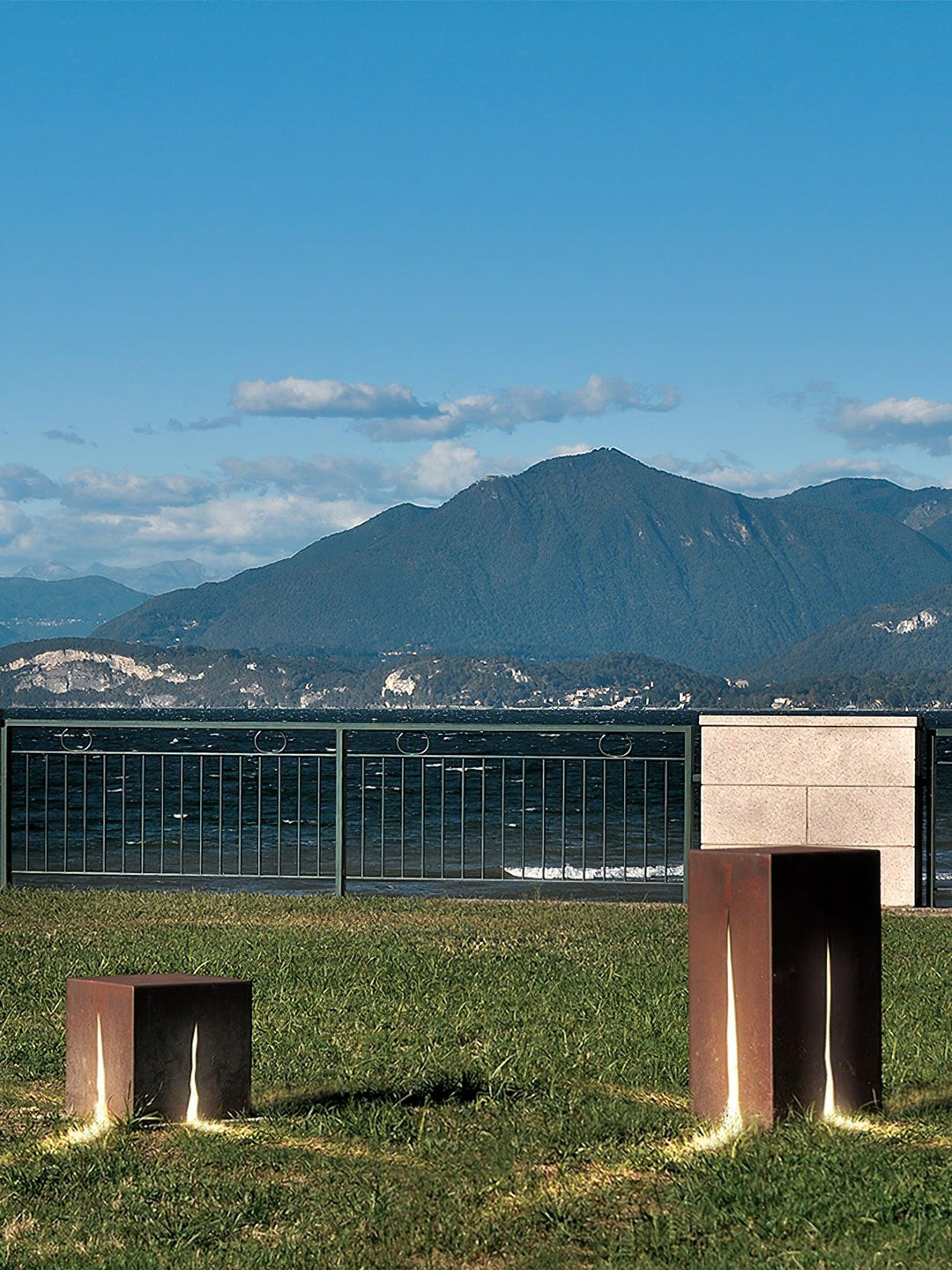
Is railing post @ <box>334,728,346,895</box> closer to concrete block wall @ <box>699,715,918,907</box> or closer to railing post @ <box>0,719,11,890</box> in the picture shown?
railing post @ <box>0,719,11,890</box>

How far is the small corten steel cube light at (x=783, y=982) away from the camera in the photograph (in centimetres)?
528

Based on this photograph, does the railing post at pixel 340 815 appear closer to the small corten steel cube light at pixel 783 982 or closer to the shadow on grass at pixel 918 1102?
the shadow on grass at pixel 918 1102

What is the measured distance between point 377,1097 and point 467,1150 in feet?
2.61

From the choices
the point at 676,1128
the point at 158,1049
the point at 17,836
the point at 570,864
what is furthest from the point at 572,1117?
the point at 17,836

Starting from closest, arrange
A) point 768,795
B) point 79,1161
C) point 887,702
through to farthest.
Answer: point 79,1161, point 768,795, point 887,702

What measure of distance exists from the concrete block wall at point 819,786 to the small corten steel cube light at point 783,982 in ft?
25.0

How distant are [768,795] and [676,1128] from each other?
7.95m

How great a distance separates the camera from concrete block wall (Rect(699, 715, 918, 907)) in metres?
13.1

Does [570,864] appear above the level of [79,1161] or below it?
below

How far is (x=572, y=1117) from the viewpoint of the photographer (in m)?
5.69

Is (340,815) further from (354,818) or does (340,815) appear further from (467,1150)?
(354,818)

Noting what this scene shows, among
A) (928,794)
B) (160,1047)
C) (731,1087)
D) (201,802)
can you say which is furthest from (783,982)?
(201,802)

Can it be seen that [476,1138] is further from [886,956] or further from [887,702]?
[887,702]

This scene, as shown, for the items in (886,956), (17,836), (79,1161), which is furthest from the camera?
(17,836)
